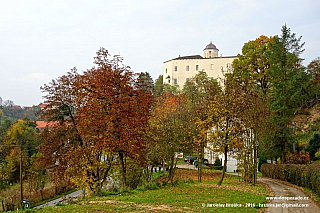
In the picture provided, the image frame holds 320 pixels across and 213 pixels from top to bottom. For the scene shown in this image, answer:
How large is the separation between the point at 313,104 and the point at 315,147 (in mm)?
17086

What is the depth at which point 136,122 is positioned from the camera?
50.6 feet

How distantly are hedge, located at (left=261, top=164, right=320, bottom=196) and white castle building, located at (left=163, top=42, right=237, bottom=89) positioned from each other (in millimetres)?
61931

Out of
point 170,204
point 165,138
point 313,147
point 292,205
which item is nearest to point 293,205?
point 292,205

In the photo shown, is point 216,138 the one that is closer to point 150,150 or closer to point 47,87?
point 150,150

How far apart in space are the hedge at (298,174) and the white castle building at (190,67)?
61.9m

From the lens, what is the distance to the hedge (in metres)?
15.4

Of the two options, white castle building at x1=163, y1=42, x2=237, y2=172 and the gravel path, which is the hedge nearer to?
the gravel path

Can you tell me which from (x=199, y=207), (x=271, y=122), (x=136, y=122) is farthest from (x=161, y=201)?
(x=271, y=122)

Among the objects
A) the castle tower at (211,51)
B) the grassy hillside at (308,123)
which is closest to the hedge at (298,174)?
the grassy hillside at (308,123)

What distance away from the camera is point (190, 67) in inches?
3585

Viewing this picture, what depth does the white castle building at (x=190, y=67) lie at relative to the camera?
88.5m

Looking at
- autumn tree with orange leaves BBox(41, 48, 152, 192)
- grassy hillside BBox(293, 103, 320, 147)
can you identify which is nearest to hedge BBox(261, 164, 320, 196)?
autumn tree with orange leaves BBox(41, 48, 152, 192)

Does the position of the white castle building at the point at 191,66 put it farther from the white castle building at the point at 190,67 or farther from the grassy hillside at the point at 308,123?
the grassy hillside at the point at 308,123

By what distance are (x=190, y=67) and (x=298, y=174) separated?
73.0m
